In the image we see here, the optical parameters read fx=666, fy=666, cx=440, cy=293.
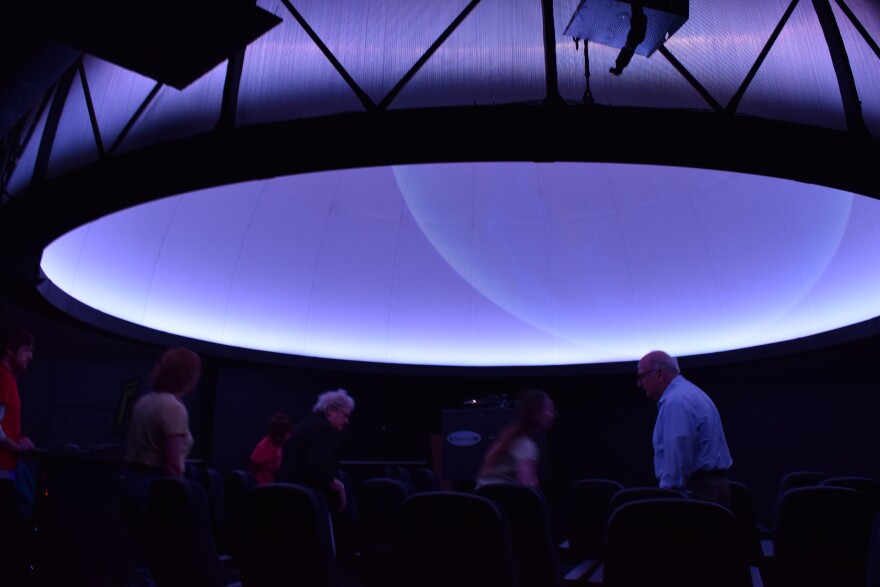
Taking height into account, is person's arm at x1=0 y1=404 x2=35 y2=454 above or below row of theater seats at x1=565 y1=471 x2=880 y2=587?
above

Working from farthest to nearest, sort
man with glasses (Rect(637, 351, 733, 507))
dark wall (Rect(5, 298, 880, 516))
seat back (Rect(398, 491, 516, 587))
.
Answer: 1. dark wall (Rect(5, 298, 880, 516))
2. man with glasses (Rect(637, 351, 733, 507))
3. seat back (Rect(398, 491, 516, 587))

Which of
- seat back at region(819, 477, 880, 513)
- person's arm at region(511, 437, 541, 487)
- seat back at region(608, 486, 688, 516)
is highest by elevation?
person's arm at region(511, 437, 541, 487)

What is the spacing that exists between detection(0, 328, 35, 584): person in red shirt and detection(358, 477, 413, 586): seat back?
8.26 feet

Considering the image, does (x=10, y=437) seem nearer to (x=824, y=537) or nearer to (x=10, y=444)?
(x=10, y=444)

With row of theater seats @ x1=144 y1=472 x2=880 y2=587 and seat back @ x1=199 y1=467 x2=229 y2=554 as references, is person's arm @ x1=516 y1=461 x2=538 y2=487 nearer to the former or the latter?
row of theater seats @ x1=144 y1=472 x2=880 y2=587

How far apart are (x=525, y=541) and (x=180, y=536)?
190 cm

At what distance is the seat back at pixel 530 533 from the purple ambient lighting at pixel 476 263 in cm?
830

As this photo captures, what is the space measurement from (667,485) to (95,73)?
595cm

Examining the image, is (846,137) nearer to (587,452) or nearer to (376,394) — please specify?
(587,452)

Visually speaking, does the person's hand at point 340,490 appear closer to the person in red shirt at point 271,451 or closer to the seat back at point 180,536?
the person in red shirt at point 271,451

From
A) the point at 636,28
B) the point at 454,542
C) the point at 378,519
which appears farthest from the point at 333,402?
the point at 636,28

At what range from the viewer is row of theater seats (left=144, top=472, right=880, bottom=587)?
253cm

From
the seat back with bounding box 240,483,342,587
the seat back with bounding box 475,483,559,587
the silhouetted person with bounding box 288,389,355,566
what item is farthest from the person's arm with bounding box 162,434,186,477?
the silhouetted person with bounding box 288,389,355,566

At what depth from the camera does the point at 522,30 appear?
16.6 ft
